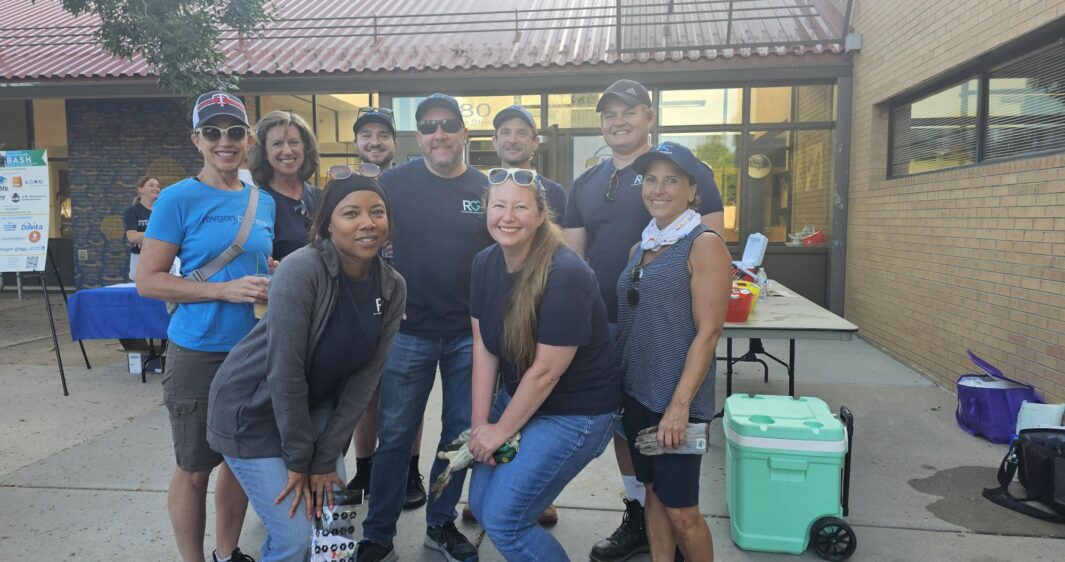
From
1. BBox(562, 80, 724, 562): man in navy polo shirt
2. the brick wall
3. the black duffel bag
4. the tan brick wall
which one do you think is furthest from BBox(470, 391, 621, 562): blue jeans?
the brick wall

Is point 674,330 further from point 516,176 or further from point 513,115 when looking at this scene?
point 513,115

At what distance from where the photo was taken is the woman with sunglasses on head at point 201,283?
255 cm

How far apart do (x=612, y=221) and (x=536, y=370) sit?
1049 mm

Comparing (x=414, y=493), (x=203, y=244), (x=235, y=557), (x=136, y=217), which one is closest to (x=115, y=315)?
(x=136, y=217)

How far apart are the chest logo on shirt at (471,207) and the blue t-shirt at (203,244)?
36.8 inches

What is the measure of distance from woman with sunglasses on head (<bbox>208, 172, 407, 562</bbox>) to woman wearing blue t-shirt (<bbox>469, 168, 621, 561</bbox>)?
0.45m

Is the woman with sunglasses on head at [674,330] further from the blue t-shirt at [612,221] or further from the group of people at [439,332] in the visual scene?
the blue t-shirt at [612,221]

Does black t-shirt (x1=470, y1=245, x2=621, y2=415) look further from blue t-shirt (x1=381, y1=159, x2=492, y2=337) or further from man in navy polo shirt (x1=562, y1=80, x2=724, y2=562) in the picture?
man in navy polo shirt (x1=562, y1=80, x2=724, y2=562)

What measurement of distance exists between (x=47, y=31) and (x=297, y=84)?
18.4ft

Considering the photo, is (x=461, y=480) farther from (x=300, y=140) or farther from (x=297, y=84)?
(x=297, y=84)

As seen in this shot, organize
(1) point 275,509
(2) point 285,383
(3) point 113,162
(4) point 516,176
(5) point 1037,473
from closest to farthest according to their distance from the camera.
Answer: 1. (2) point 285,383
2. (1) point 275,509
3. (4) point 516,176
4. (5) point 1037,473
5. (3) point 113,162

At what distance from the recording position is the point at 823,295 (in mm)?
9336

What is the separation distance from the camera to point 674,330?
2486 millimetres

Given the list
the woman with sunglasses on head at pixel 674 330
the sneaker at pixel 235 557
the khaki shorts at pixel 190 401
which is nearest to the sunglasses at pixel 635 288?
the woman with sunglasses on head at pixel 674 330
